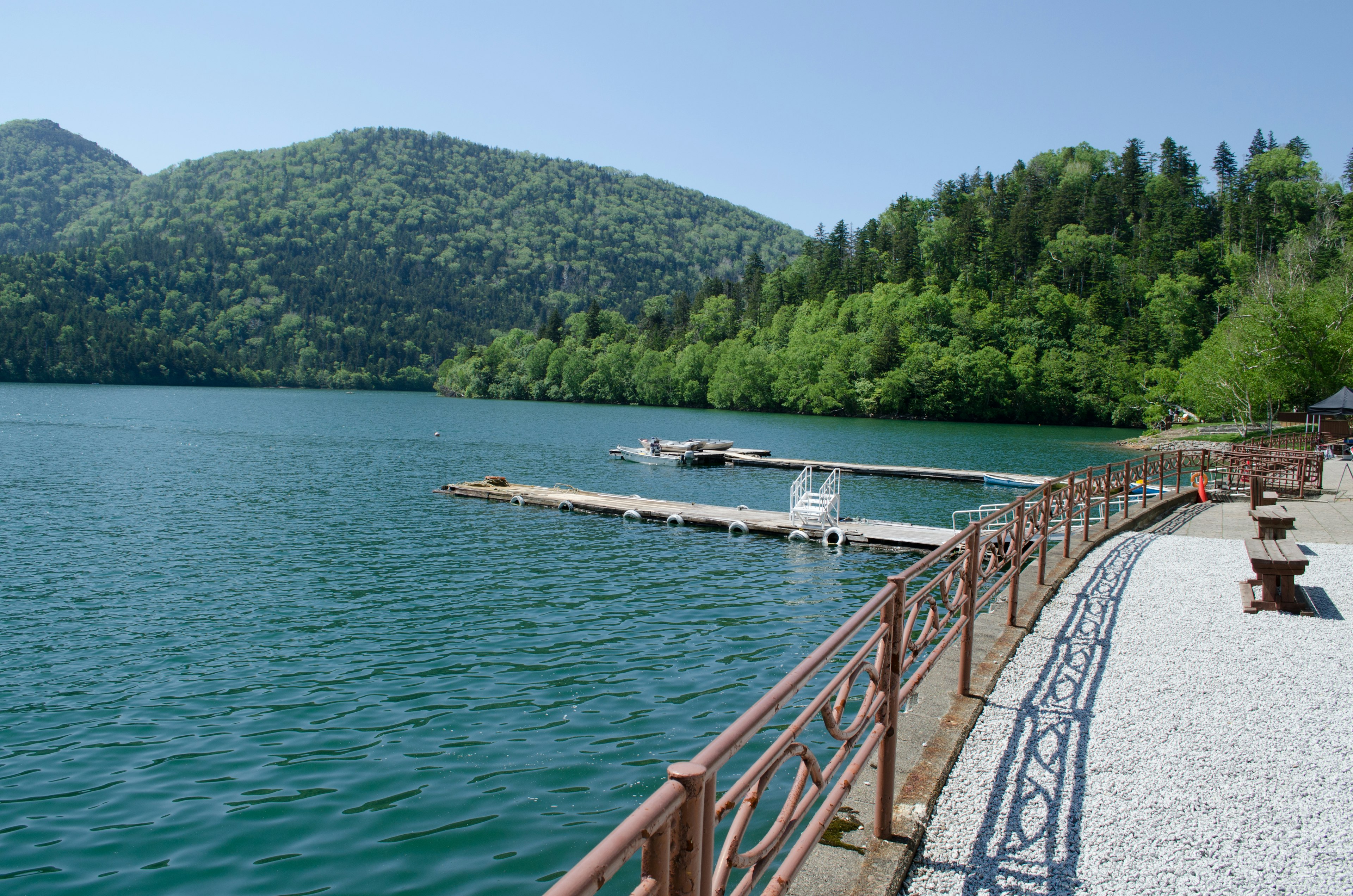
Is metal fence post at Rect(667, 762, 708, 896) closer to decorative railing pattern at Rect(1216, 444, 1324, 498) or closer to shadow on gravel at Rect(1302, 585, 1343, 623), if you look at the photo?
shadow on gravel at Rect(1302, 585, 1343, 623)

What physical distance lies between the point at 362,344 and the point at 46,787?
20186cm

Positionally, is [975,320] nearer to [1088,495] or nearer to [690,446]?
[690,446]

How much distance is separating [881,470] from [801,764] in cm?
3758

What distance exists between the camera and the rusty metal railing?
2.16 metres

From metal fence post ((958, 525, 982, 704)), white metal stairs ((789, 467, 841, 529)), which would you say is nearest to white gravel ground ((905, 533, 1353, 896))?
metal fence post ((958, 525, 982, 704))

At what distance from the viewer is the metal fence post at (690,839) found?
2.28 metres

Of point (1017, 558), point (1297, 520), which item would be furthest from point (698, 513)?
point (1017, 558)

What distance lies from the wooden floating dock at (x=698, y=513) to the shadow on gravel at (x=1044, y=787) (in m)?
12.3

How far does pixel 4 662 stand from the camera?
11.3 meters

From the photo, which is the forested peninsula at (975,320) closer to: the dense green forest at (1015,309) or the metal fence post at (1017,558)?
the dense green forest at (1015,309)

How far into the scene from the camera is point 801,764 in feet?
11.1

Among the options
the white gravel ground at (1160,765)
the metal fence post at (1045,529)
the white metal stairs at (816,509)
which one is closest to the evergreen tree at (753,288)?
the white metal stairs at (816,509)

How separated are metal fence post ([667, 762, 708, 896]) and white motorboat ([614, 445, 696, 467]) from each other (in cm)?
4274

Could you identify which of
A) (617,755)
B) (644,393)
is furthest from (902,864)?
(644,393)
